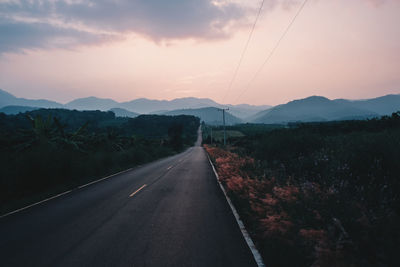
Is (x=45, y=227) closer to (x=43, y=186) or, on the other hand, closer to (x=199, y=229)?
(x=199, y=229)

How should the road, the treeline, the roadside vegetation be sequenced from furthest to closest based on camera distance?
1. the treeline
2. the road
3. the roadside vegetation

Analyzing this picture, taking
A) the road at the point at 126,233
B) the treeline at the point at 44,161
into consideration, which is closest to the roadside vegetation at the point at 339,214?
the road at the point at 126,233

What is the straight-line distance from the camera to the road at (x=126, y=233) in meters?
4.02

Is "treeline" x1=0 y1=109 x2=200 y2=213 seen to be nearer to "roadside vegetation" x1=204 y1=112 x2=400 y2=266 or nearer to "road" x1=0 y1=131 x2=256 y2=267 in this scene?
"road" x1=0 y1=131 x2=256 y2=267

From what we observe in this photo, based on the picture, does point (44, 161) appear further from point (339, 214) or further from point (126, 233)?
point (339, 214)

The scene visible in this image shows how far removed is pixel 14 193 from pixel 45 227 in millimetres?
5486

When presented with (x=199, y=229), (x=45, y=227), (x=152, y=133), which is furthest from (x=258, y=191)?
(x=152, y=133)

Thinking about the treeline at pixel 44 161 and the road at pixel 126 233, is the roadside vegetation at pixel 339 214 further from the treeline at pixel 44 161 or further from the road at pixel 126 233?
the treeline at pixel 44 161

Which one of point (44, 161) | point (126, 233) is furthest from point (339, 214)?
point (44, 161)

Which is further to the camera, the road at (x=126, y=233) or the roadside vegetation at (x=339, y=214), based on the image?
the road at (x=126, y=233)

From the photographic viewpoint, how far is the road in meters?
4.02

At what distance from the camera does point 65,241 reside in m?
4.84

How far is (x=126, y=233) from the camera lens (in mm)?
5164

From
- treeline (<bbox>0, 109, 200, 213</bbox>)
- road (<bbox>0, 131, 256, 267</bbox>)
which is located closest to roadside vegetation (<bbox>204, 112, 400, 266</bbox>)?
road (<bbox>0, 131, 256, 267</bbox>)
